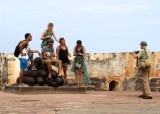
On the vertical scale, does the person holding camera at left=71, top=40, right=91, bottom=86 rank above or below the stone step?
above

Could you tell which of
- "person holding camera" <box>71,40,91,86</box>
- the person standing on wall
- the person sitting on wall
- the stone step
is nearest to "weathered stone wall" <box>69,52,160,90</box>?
"person holding camera" <box>71,40,91,86</box>

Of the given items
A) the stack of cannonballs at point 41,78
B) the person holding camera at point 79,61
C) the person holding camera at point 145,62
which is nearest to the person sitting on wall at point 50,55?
the stack of cannonballs at point 41,78

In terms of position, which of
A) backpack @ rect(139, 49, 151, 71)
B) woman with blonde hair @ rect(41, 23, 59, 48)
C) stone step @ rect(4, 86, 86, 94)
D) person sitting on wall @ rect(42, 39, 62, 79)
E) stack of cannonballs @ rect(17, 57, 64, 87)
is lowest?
stone step @ rect(4, 86, 86, 94)

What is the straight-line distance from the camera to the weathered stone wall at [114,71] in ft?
60.2

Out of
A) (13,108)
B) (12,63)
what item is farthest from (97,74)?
(13,108)

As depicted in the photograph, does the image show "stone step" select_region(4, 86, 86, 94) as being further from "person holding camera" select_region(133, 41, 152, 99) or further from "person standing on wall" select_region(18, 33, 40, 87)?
"person holding camera" select_region(133, 41, 152, 99)

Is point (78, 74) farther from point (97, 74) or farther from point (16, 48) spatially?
point (97, 74)

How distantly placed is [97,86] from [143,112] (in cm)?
1095

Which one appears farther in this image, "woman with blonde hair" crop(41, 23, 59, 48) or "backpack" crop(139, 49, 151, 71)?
"woman with blonde hair" crop(41, 23, 59, 48)

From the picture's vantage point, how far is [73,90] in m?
12.9

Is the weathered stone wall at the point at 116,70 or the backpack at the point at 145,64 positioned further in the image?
the weathered stone wall at the point at 116,70

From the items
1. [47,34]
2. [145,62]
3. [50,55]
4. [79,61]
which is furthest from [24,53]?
[145,62]

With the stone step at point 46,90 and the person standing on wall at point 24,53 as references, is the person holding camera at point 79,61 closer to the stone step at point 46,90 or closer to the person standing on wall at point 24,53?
the stone step at point 46,90

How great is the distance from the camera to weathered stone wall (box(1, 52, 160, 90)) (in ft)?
60.2
